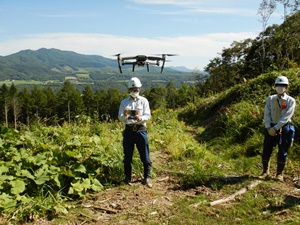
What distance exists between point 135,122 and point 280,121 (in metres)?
2.87

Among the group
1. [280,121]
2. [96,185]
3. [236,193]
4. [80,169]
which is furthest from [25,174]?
[280,121]

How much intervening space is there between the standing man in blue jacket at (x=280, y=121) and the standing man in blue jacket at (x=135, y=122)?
249cm

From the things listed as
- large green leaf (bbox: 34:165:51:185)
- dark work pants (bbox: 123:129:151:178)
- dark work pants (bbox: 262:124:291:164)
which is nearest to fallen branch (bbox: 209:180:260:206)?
dark work pants (bbox: 262:124:291:164)

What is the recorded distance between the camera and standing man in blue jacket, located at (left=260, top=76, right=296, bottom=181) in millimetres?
5613

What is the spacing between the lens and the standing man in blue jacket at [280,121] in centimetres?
561

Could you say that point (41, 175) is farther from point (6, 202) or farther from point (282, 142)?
point (282, 142)

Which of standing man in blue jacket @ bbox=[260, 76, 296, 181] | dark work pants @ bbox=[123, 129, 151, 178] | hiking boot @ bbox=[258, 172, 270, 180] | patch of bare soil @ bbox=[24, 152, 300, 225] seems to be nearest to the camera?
patch of bare soil @ bbox=[24, 152, 300, 225]

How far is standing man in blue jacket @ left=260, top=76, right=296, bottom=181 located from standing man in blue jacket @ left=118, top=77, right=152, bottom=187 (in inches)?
98.1

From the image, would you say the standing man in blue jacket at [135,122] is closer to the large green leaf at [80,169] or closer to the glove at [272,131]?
the large green leaf at [80,169]

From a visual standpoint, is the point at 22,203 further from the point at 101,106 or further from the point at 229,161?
the point at 101,106

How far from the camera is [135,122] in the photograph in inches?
227

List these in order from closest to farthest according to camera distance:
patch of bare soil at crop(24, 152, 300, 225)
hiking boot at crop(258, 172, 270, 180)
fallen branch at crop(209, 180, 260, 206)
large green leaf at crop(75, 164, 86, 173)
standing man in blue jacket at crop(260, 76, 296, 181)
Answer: patch of bare soil at crop(24, 152, 300, 225)
fallen branch at crop(209, 180, 260, 206)
large green leaf at crop(75, 164, 86, 173)
standing man in blue jacket at crop(260, 76, 296, 181)
hiking boot at crop(258, 172, 270, 180)

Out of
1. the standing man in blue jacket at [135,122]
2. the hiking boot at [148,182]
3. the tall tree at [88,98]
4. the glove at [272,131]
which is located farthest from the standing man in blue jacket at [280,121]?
the tall tree at [88,98]

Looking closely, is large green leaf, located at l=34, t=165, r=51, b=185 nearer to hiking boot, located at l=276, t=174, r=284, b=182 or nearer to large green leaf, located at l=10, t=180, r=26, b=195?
large green leaf, located at l=10, t=180, r=26, b=195
